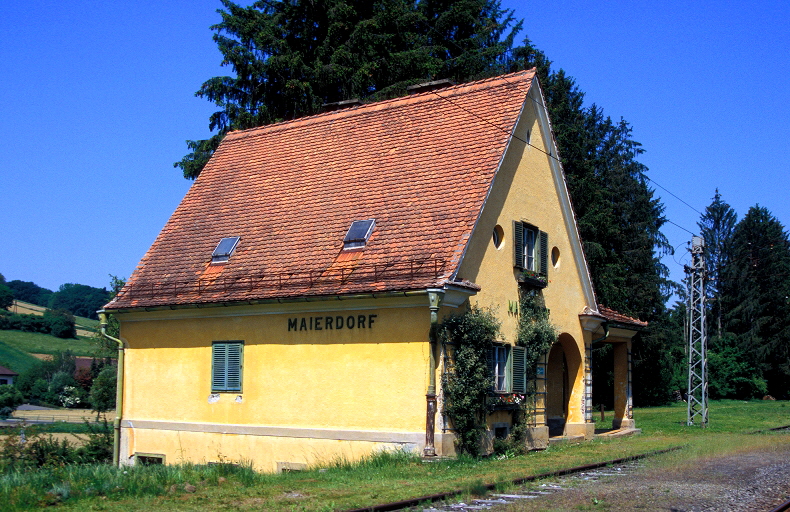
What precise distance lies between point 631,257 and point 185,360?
34812 mm

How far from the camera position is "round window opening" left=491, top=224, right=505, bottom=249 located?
19000mm

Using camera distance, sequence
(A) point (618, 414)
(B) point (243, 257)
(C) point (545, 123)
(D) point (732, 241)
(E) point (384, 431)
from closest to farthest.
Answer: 1. (E) point (384, 431)
2. (B) point (243, 257)
3. (C) point (545, 123)
4. (A) point (618, 414)
5. (D) point (732, 241)

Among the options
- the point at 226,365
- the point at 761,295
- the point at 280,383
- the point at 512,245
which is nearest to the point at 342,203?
the point at 512,245

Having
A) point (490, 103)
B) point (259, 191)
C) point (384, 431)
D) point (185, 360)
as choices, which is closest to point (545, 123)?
point (490, 103)

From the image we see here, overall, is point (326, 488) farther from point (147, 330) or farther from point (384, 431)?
point (147, 330)

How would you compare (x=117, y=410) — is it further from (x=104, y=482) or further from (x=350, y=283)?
(x=104, y=482)

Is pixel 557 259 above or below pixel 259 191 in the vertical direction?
below

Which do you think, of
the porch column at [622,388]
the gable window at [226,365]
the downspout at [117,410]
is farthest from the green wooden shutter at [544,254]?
the downspout at [117,410]

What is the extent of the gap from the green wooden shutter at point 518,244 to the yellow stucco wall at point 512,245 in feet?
0.37

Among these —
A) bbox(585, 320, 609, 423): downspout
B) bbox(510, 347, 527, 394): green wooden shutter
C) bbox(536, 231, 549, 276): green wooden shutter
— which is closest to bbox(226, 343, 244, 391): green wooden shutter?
bbox(510, 347, 527, 394): green wooden shutter

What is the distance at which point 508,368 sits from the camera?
18.6m

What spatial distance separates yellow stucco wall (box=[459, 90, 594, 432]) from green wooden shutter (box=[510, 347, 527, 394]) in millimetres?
346

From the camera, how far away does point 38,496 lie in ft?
35.0

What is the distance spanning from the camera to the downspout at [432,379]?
15.9 metres
